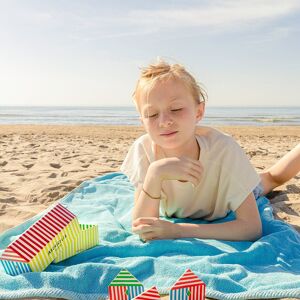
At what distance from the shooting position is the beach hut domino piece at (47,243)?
2.19m

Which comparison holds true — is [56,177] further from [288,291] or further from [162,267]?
[288,291]

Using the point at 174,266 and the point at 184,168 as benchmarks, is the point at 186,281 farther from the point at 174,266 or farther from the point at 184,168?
the point at 184,168

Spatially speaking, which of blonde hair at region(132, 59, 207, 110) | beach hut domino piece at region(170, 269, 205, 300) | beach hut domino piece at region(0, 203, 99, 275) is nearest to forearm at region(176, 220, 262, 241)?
beach hut domino piece at region(0, 203, 99, 275)

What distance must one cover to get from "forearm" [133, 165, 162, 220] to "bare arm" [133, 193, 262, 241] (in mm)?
95

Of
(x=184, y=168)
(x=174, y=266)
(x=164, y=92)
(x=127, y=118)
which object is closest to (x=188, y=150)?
(x=184, y=168)

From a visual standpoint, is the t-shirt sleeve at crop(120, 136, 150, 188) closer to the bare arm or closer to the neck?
the neck

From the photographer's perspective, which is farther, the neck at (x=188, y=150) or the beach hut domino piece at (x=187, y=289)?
the neck at (x=188, y=150)

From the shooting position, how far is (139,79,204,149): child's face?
2.54 m

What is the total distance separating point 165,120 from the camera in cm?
252

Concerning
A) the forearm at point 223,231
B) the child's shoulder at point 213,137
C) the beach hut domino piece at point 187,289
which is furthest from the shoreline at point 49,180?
the beach hut domino piece at point 187,289

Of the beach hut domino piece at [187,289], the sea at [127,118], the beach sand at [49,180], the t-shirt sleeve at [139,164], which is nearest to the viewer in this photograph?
the beach hut domino piece at [187,289]

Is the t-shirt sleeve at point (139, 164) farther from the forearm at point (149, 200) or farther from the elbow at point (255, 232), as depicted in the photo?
the elbow at point (255, 232)

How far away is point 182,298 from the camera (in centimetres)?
169

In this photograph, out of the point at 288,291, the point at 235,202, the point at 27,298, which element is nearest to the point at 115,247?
the point at 27,298
